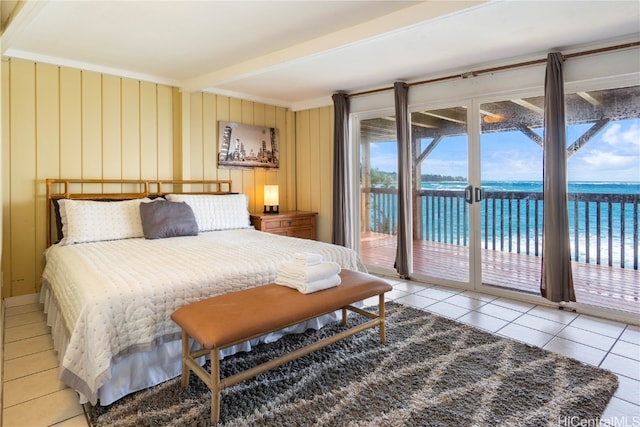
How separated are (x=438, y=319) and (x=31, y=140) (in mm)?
3990

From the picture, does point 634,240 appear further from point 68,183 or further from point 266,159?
point 68,183

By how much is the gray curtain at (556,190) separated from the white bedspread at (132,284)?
1.78 metres

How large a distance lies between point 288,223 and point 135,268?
273 cm

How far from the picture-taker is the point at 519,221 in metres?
3.88

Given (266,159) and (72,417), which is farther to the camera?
(266,159)

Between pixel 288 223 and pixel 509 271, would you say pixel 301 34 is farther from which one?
pixel 509 271

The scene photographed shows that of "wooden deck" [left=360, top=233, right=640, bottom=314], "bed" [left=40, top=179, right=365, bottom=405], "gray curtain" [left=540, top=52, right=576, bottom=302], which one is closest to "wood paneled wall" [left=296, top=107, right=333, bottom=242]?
"wooden deck" [left=360, top=233, right=640, bottom=314]

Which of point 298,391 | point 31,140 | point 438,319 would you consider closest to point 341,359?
point 298,391

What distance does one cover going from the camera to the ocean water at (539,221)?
327 centimetres

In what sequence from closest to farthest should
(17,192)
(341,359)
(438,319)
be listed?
(341,359), (438,319), (17,192)

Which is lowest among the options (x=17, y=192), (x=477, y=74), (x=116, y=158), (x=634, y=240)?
(x=634, y=240)

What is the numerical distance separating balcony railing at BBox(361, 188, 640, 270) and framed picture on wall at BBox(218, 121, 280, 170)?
143 centimetres

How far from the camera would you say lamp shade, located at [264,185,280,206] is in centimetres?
503

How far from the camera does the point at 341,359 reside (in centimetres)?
236
